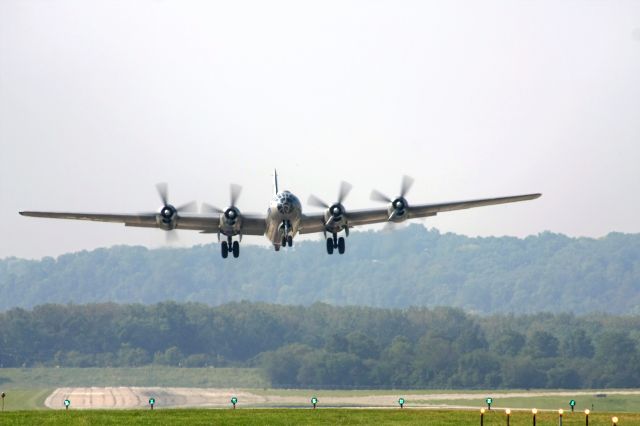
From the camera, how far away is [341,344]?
14500 centimetres

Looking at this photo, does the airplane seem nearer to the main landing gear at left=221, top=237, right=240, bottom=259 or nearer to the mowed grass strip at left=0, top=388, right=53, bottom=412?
the main landing gear at left=221, top=237, right=240, bottom=259

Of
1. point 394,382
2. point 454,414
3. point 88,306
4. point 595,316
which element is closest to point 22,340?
point 88,306

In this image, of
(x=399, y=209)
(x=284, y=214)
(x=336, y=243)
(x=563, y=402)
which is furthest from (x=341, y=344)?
(x=284, y=214)

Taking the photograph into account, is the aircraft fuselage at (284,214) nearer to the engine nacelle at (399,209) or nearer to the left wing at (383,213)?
the left wing at (383,213)

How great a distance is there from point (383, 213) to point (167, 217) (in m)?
14.5

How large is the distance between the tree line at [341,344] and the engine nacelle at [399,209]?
62.0m

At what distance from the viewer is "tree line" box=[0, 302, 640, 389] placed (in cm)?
13550

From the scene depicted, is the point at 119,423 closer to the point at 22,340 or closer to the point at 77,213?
the point at 77,213

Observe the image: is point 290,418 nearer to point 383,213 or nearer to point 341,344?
point 383,213

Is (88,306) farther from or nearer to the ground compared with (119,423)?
farther from the ground

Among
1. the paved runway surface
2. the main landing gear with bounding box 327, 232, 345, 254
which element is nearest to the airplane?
the main landing gear with bounding box 327, 232, 345, 254

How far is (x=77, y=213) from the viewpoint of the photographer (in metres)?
73.6

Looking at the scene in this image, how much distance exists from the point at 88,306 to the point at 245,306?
23970 mm

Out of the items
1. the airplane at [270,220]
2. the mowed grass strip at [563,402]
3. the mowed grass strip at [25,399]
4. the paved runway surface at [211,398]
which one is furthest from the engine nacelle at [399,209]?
the mowed grass strip at [25,399]
